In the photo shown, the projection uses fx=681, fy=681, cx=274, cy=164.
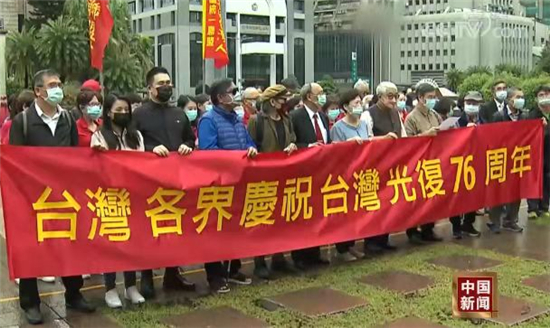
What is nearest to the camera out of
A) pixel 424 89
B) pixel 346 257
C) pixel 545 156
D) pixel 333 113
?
pixel 346 257

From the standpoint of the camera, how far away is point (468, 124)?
7469 mm

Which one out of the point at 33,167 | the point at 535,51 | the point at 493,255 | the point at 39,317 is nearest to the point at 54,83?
the point at 33,167

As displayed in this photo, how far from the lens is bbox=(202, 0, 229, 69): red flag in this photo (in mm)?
14015

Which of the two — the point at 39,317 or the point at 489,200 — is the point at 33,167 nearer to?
the point at 39,317

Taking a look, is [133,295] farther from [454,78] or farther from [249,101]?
[454,78]

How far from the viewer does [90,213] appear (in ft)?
15.8

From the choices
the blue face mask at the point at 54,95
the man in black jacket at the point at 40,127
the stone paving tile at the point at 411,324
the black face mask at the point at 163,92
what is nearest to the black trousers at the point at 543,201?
the stone paving tile at the point at 411,324

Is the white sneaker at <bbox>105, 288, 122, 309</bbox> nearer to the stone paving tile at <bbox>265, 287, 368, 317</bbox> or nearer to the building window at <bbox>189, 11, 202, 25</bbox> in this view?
the stone paving tile at <bbox>265, 287, 368, 317</bbox>

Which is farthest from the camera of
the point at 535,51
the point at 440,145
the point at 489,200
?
the point at 535,51

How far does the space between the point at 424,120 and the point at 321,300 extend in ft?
8.84

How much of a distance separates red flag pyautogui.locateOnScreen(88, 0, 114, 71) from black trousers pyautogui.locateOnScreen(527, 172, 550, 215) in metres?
6.44

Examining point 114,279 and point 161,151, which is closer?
point 161,151

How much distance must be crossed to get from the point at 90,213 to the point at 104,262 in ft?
1.20

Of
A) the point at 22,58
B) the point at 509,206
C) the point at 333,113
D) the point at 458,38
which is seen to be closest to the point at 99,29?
the point at 333,113
